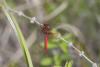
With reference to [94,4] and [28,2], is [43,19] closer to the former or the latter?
[28,2]

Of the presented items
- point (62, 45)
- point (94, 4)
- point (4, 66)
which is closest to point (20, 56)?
point (4, 66)

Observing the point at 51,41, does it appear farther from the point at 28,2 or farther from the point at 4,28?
the point at 4,28

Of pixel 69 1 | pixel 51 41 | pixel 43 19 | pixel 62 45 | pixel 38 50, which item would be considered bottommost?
pixel 62 45

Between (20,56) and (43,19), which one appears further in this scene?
(43,19)

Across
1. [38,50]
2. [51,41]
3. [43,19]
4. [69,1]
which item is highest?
[69,1]

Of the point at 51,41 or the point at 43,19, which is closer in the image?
the point at 51,41

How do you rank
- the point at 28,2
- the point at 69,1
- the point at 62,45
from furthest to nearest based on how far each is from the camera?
1. the point at 69,1
2. the point at 28,2
3. the point at 62,45

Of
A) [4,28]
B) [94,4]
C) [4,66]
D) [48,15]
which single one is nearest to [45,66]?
[4,66]

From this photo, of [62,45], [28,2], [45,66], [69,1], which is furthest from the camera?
[69,1]

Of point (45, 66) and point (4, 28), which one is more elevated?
point (4, 28)
